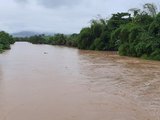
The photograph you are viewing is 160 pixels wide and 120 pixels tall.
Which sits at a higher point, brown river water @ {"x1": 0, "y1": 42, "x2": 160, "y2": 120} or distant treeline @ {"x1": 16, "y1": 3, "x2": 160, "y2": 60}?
distant treeline @ {"x1": 16, "y1": 3, "x2": 160, "y2": 60}

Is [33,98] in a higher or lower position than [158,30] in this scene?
lower

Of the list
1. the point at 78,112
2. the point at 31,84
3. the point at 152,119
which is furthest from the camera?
the point at 31,84

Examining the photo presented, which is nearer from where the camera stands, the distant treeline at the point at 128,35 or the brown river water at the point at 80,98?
the brown river water at the point at 80,98

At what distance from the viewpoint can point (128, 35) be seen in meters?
36.9

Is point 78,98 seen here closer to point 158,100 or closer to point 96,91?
point 96,91

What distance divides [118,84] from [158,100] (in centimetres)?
392

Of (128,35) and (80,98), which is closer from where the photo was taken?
(80,98)

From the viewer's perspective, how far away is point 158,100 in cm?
1135

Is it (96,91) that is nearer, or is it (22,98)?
(22,98)

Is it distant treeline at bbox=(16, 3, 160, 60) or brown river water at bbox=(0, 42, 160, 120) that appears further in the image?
distant treeline at bbox=(16, 3, 160, 60)

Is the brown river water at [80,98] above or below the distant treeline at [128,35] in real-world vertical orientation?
below

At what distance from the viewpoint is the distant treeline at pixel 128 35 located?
30.8 meters

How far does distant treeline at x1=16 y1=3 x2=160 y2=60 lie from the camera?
30.8 m

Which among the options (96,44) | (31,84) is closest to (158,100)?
(31,84)
